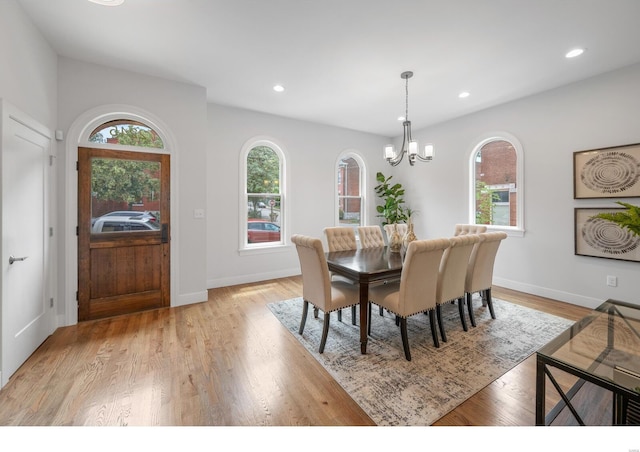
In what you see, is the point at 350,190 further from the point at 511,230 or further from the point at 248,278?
the point at 511,230

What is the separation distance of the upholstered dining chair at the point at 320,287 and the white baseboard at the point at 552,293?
3.03 meters

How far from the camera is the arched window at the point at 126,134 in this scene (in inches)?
123

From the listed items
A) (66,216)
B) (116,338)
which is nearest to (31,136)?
(66,216)

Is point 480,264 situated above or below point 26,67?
below

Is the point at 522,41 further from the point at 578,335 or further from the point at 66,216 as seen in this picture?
the point at 66,216

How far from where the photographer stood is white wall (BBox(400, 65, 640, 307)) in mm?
3186

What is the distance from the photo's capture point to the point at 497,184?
4434 mm

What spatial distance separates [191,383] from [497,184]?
4.95 meters

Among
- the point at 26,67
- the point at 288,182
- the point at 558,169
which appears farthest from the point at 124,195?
the point at 558,169

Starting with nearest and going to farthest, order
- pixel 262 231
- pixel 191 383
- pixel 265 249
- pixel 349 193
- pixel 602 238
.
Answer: pixel 191 383
pixel 602 238
pixel 265 249
pixel 262 231
pixel 349 193

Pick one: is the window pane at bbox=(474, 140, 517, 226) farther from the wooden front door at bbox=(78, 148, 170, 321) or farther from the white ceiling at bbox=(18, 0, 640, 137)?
the wooden front door at bbox=(78, 148, 170, 321)

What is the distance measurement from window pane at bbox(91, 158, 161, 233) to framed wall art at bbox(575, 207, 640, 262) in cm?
543

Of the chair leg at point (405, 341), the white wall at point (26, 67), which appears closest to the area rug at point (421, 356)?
the chair leg at point (405, 341)

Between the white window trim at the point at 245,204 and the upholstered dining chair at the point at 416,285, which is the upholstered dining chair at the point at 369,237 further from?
the white window trim at the point at 245,204
